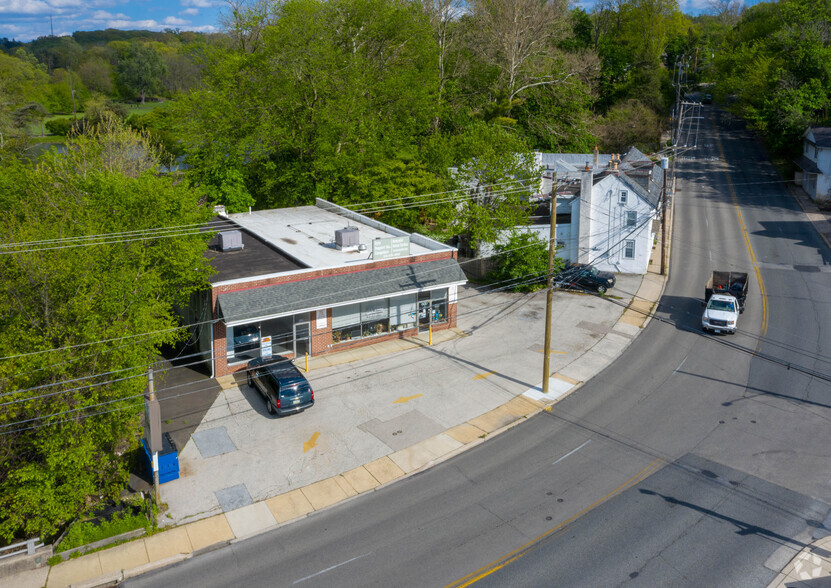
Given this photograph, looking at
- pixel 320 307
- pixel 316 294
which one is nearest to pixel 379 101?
pixel 316 294

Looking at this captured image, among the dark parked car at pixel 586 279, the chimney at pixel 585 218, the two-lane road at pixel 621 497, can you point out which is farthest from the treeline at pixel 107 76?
the two-lane road at pixel 621 497

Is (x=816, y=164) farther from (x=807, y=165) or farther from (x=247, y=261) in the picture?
(x=247, y=261)

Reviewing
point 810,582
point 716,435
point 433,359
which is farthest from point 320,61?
point 810,582

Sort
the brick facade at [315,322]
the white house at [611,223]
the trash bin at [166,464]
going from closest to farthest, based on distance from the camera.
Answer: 1. the trash bin at [166,464]
2. the brick facade at [315,322]
3. the white house at [611,223]

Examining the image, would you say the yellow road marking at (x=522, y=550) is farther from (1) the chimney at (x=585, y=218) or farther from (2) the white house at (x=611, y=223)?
(1) the chimney at (x=585, y=218)

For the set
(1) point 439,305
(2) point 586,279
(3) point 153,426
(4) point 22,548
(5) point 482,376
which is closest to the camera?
(4) point 22,548

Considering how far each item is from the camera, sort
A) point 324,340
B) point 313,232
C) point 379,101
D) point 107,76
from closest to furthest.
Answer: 1. point 324,340
2. point 313,232
3. point 379,101
4. point 107,76
